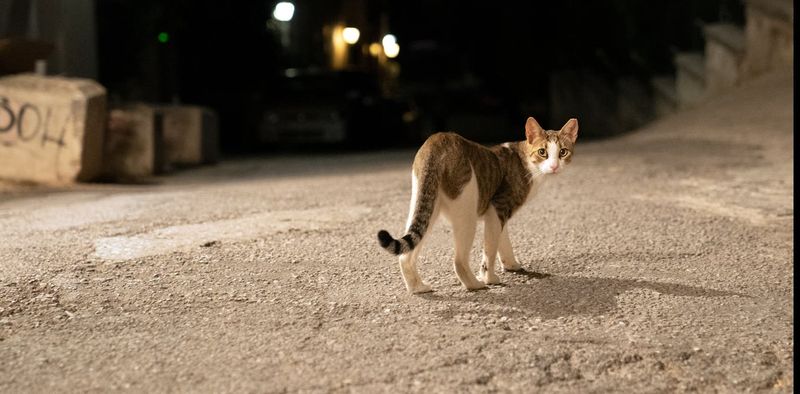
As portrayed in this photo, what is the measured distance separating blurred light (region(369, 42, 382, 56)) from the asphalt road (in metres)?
37.1

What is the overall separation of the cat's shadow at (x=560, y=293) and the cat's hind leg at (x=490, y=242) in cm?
7

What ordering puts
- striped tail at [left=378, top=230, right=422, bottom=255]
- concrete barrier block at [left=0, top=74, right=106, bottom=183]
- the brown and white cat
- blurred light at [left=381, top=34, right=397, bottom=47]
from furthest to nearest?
1. blurred light at [left=381, top=34, right=397, bottom=47]
2. concrete barrier block at [left=0, top=74, right=106, bottom=183]
3. the brown and white cat
4. striped tail at [left=378, top=230, right=422, bottom=255]

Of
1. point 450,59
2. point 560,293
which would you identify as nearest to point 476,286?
point 560,293

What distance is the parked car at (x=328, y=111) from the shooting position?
19.5 meters

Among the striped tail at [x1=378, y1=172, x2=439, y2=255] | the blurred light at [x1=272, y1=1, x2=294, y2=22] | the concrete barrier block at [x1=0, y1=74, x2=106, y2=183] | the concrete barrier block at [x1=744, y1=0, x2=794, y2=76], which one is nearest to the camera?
the striped tail at [x1=378, y1=172, x2=439, y2=255]

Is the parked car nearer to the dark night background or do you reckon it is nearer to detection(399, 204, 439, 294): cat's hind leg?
the dark night background

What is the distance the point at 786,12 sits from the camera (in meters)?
15.7

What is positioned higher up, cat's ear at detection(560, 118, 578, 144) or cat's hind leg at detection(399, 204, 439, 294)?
cat's ear at detection(560, 118, 578, 144)

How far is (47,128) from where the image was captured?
1076 centimetres

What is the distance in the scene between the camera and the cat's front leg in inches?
214

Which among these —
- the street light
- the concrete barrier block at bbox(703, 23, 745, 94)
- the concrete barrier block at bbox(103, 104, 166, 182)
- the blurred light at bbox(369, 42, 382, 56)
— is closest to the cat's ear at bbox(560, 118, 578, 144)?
the concrete barrier block at bbox(103, 104, 166, 182)

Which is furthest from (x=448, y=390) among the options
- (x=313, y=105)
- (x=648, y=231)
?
(x=313, y=105)

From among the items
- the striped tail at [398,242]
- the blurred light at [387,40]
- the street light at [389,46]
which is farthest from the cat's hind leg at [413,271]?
the blurred light at [387,40]

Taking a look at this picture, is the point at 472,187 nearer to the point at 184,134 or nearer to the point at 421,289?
the point at 421,289
